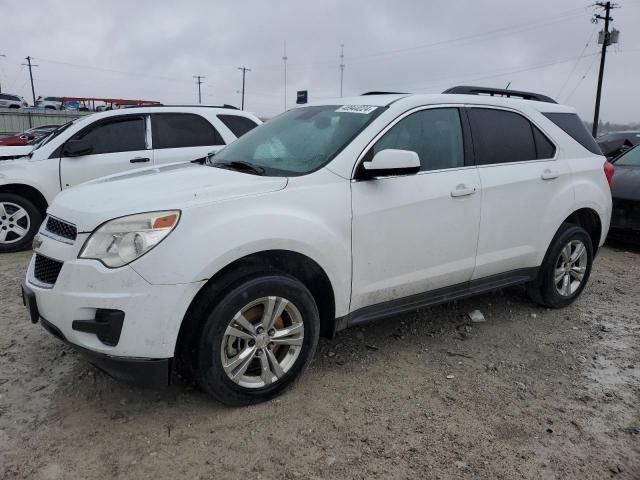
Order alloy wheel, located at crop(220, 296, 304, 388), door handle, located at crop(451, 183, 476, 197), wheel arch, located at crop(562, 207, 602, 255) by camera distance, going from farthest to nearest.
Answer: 1. wheel arch, located at crop(562, 207, 602, 255)
2. door handle, located at crop(451, 183, 476, 197)
3. alloy wheel, located at crop(220, 296, 304, 388)

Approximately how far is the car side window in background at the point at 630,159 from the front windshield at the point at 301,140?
5.96 m

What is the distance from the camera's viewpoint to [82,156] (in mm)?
6406

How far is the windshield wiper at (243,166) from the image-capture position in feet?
10.7

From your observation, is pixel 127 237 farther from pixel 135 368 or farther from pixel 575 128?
pixel 575 128

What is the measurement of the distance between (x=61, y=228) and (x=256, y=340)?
123 centimetres

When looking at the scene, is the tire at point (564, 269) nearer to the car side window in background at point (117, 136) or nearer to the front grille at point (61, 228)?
the front grille at point (61, 228)

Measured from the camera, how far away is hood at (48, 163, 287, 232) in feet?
8.80

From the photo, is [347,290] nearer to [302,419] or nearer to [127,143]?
[302,419]

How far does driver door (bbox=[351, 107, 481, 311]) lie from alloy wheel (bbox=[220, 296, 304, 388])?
48 cm

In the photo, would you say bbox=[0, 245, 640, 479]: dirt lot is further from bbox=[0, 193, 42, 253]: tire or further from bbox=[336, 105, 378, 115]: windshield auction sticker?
bbox=[0, 193, 42, 253]: tire

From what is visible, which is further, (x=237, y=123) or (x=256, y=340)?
(x=237, y=123)

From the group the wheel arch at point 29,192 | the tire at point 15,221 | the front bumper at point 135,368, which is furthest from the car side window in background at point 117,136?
the front bumper at point 135,368

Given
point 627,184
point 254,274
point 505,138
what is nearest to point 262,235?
point 254,274

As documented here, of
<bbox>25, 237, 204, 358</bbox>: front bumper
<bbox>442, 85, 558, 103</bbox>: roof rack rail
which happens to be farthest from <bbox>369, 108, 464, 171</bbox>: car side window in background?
<bbox>25, 237, 204, 358</bbox>: front bumper
